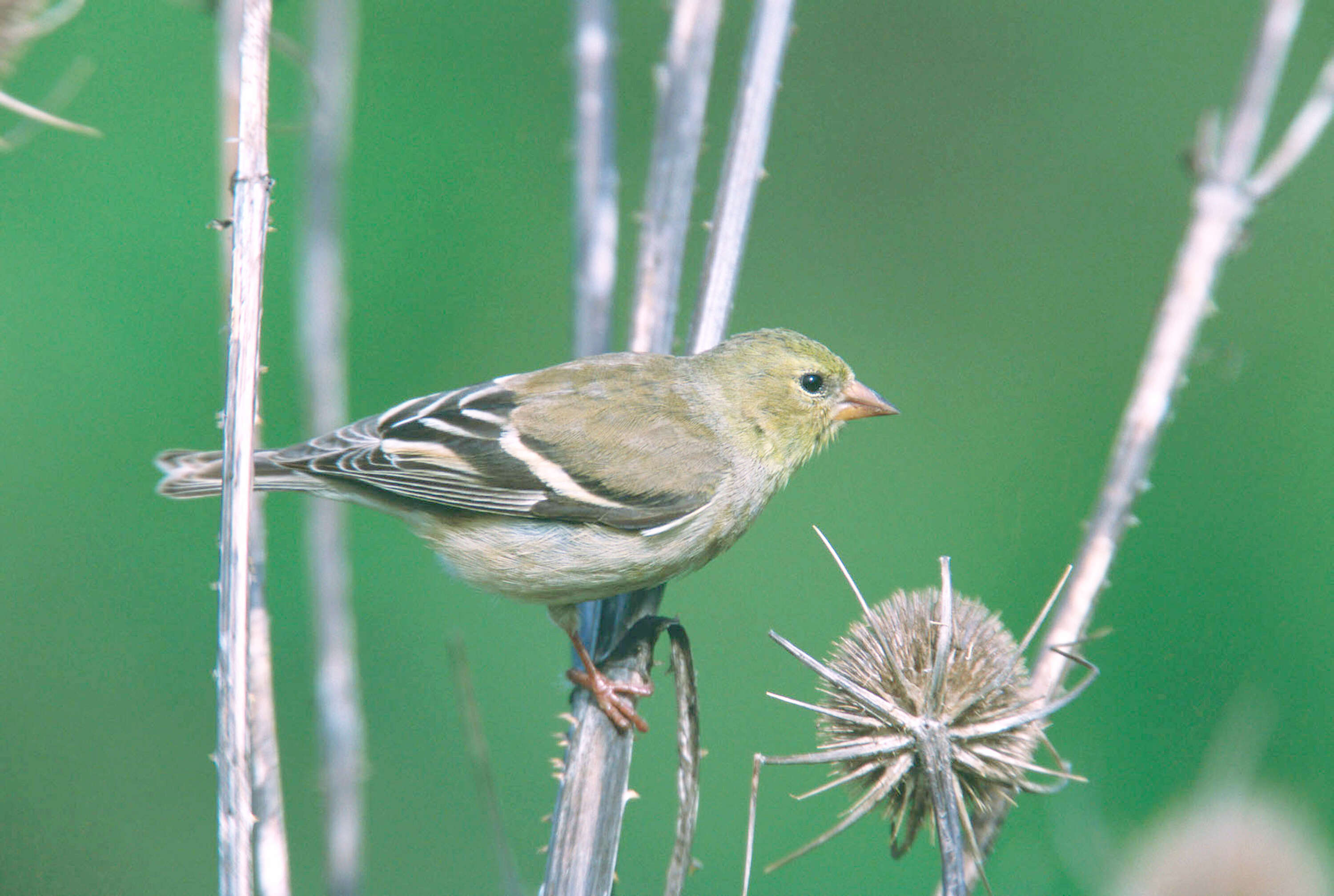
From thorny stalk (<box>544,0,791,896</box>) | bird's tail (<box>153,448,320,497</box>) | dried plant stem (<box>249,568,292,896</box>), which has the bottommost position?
dried plant stem (<box>249,568,292,896</box>)

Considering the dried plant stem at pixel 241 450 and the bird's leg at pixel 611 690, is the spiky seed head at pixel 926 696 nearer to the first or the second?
the bird's leg at pixel 611 690

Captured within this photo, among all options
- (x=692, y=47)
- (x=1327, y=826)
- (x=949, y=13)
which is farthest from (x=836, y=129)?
(x=1327, y=826)

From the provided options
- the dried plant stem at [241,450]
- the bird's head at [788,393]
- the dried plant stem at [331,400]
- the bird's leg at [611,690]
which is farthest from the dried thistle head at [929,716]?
the bird's head at [788,393]

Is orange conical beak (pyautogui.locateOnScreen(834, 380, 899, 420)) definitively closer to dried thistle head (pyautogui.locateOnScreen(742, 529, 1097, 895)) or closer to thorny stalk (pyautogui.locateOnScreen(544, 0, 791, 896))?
thorny stalk (pyautogui.locateOnScreen(544, 0, 791, 896))

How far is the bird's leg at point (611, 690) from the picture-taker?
2.06m

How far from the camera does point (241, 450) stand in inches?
58.1

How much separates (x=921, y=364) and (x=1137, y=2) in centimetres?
259

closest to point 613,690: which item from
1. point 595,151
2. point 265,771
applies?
point 265,771

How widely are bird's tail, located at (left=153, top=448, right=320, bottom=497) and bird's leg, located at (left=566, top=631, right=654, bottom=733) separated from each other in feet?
2.59

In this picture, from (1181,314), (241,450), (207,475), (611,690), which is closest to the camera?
(241,450)

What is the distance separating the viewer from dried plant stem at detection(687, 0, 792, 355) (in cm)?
234

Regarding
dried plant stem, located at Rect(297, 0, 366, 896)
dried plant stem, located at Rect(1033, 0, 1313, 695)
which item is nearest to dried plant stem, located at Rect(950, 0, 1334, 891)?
dried plant stem, located at Rect(1033, 0, 1313, 695)

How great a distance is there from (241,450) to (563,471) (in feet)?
3.81

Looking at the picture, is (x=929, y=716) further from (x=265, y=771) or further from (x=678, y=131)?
(x=678, y=131)
